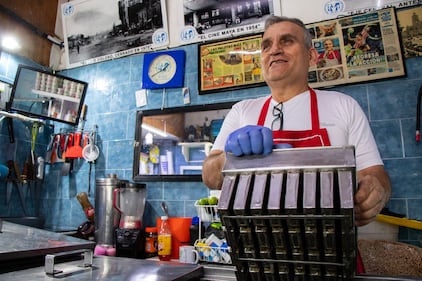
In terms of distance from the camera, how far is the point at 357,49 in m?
2.43

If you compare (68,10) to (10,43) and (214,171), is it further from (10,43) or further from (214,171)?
(214,171)

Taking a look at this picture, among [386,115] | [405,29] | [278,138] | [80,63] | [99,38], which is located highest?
[99,38]

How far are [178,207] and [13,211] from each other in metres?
1.64

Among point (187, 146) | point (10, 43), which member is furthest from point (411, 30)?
point (10, 43)

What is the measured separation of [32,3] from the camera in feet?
11.2

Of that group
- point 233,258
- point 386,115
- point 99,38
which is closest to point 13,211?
point 99,38

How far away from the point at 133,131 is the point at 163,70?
2.14 feet

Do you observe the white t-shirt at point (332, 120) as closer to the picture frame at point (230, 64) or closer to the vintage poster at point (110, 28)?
the picture frame at point (230, 64)

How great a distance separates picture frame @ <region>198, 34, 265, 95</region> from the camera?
272 cm

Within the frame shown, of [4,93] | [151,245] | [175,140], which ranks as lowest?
[151,245]

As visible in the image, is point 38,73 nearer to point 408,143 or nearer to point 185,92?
point 185,92

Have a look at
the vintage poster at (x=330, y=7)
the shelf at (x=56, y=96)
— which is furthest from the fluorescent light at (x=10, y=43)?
the vintage poster at (x=330, y=7)

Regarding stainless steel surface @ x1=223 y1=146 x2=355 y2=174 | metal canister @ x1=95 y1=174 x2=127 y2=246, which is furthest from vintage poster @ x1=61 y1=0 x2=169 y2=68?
stainless steel surface @ x1=223 y1=146 x2=355 y2=174

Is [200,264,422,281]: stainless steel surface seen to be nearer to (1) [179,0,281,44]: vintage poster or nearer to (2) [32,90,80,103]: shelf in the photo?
(1) [179,0,281,44]: vintage poster
